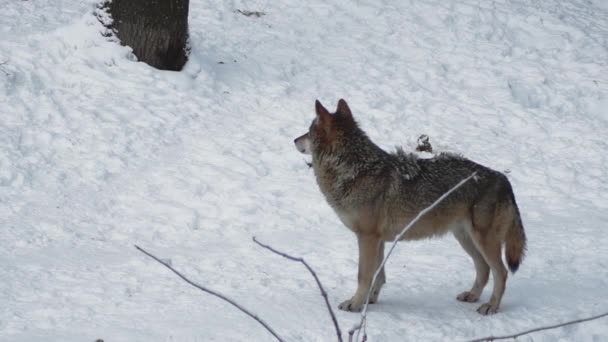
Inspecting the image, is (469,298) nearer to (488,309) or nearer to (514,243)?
(488,309)

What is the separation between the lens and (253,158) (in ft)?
33.6

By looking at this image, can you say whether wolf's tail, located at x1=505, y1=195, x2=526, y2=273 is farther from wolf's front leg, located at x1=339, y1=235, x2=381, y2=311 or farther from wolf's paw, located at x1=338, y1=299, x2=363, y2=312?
wolf's paw, located at x1=338, y1=299, x2=363, y2=312

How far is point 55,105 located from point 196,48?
9.82 ft

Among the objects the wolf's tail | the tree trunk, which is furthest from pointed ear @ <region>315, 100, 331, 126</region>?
the tree trunk

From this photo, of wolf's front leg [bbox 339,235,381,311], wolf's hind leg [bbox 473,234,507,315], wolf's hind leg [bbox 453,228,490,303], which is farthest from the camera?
wolf's hind leg [bbox 453,228,490,303]

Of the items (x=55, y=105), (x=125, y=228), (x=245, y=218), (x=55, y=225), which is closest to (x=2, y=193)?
(x=55, y=225)

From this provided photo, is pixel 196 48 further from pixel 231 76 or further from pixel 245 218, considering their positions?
pixel 245 218

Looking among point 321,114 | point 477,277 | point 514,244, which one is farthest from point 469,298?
point 321,114

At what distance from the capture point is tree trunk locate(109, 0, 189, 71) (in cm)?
1118

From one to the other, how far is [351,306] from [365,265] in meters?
0.39

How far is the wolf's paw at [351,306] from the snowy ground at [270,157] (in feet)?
0.55

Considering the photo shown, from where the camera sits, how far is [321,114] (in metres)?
6.62

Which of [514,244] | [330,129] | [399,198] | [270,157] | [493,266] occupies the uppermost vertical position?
[330,129]

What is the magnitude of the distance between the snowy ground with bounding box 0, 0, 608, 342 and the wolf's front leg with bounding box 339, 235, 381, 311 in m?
0.21
